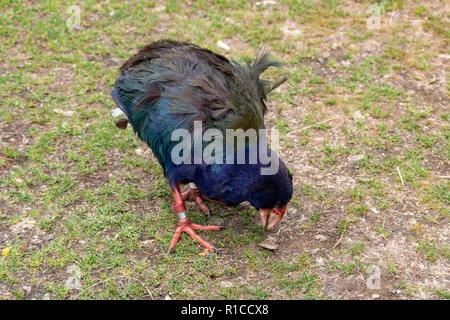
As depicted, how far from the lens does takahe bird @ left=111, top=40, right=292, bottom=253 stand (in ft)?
12.7

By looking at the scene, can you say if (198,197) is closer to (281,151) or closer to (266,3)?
(281,151)

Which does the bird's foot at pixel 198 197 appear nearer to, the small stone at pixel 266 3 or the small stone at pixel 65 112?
the small stone at pixel 65 112

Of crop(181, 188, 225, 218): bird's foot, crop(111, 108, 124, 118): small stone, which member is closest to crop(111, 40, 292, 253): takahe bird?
crop(181, 188, 225, 218): bird's foot

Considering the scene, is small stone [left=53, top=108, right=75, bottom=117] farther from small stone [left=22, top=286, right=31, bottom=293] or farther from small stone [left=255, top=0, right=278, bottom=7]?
small stone [left=255, top=0, right=278, bottom=7]

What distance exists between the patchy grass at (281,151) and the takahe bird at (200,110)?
36 cm

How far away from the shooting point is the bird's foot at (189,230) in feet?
13.9

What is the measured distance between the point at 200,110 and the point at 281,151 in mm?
1471

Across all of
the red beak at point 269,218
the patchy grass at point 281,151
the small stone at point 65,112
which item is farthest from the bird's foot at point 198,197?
the small stone at point 65,112

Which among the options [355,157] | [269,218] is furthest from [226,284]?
[355,157]

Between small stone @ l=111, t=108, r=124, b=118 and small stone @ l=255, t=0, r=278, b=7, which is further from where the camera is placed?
small stone @ l=255, t=0, r=278, b=7

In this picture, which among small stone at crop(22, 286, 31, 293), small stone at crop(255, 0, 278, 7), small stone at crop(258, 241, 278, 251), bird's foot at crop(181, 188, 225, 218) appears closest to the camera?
small stone at crop(22, 286, 31, 293)

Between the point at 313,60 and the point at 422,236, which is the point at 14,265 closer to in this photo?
the point at 422,236

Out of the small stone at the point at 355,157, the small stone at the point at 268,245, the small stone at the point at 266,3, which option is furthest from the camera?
the small stone at the point at 266,3

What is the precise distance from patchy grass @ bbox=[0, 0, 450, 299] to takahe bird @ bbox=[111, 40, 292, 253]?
36 centimetres
